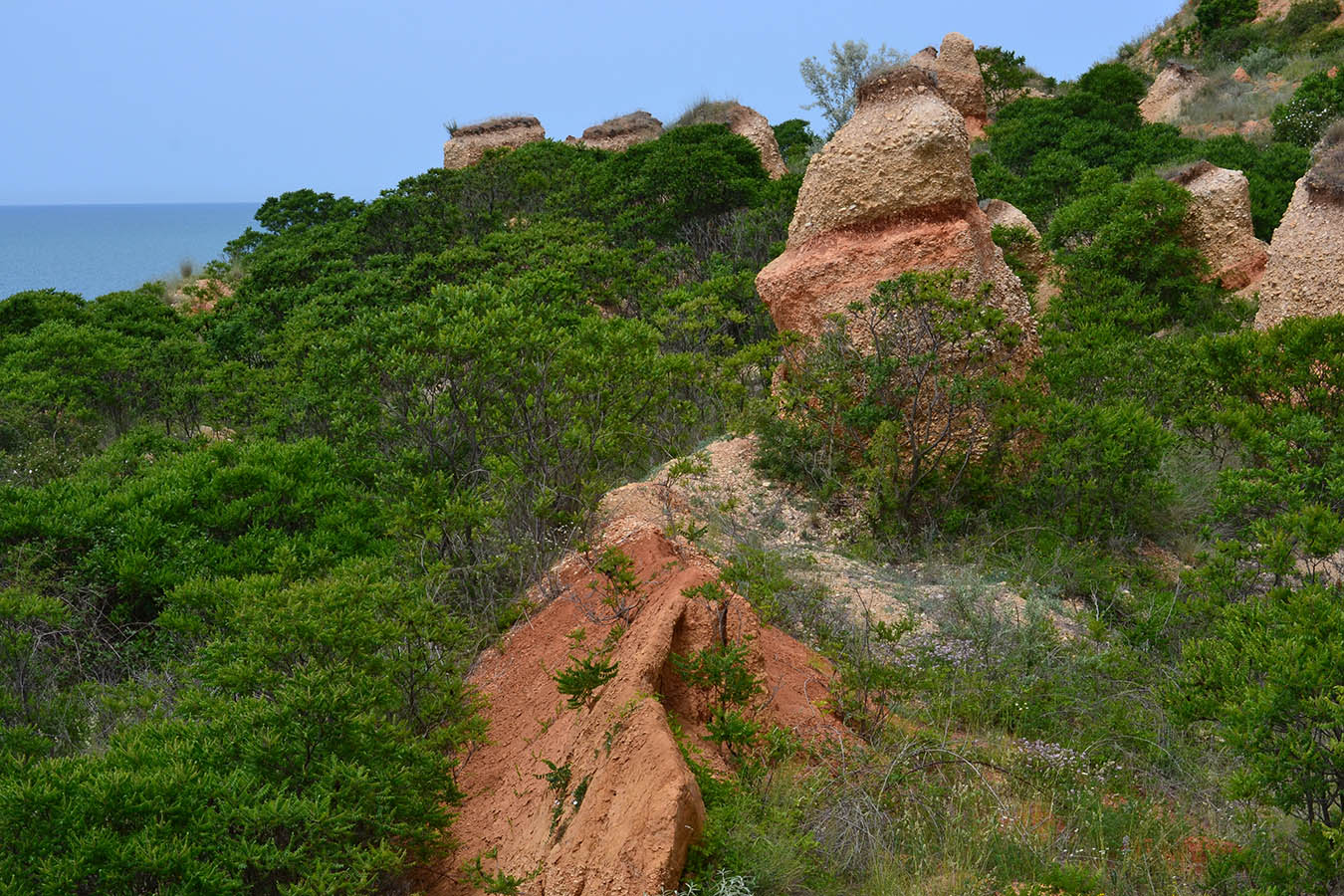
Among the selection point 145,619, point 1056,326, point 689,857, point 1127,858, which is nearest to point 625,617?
point 689,857

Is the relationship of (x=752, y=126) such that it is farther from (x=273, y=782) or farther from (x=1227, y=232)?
(x=273, y=782)

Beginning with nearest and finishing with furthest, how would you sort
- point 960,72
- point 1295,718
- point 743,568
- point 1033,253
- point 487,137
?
1. point 1295,718
2. point 743,568
3. point 1033,253
4. point 960,72
5. point 487,137

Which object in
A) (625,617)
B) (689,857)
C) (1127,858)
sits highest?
(625,617)

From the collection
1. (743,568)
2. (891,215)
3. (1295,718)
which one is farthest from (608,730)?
(891,215)

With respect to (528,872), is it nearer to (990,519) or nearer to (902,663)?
(902,663)

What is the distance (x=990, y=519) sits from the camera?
7.84 metres

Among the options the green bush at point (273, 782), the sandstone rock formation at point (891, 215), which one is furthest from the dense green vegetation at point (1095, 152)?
the green bush at point (273, 782)

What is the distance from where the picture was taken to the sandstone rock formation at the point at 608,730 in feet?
11.9

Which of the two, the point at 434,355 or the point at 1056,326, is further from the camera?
the point at 1056,326

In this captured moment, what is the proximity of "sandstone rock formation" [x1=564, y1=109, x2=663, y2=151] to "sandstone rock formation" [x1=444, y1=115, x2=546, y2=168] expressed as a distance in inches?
62.8

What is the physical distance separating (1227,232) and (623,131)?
2005cm

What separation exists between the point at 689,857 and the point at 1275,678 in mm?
2117

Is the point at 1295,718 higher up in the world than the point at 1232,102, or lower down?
lower down

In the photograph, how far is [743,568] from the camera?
564 cm
